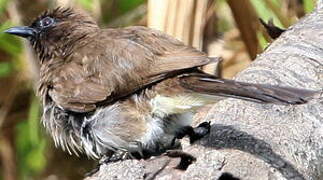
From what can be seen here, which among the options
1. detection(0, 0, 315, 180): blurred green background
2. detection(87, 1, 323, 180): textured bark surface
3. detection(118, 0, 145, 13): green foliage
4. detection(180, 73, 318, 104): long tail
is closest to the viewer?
detection(87, 1, 323, 180): textured bark surface

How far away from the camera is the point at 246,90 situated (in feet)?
10.5

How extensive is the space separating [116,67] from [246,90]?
764mm

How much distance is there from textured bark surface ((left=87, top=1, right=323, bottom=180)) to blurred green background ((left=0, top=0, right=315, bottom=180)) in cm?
113

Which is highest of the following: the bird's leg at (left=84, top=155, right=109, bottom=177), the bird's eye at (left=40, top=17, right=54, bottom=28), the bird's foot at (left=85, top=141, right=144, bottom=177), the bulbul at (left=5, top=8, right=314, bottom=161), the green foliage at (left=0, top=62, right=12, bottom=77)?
the bird's eye at (left=40, top=17, right=54, bottom=28)

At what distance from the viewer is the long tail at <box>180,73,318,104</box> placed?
10.1 feet

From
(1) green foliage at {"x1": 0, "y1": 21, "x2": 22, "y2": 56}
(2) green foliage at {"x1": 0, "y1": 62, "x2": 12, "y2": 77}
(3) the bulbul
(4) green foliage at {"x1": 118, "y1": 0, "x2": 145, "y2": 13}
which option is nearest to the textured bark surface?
(3) the bulbul

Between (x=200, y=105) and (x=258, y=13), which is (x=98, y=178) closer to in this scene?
(x=200, y=105)

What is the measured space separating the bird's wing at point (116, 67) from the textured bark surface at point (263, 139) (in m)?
0.31

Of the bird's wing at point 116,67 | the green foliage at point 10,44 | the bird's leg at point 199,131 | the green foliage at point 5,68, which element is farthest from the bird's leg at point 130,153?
the green foliage at point 5,68

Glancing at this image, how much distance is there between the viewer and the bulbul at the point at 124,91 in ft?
11.8

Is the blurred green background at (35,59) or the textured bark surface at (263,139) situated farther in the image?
the blurred green background at (35,59)

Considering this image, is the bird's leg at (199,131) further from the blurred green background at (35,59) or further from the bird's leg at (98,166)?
the blurred green background at (35,59)

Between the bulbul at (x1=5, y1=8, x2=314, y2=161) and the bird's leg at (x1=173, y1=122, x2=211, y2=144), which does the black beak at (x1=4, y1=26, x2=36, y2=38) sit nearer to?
the bulbul at (x1=5, y1=8, x2=314, y2=161)

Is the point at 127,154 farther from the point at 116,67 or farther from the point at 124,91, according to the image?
the point at 116,67
